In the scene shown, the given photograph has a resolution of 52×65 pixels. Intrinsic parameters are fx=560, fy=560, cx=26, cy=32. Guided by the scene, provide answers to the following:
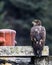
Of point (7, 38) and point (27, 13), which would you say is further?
point (27, 13)

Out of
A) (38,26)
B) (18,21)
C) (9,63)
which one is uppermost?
(18,21)

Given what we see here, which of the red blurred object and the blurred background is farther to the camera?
the blurred background

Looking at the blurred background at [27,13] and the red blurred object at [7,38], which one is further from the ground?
the blurred background at [27,13]

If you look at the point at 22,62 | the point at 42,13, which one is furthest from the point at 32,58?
the point at 42,13

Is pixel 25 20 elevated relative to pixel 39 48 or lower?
elevated

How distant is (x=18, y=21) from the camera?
3725 cm

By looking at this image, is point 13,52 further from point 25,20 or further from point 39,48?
point 25,20

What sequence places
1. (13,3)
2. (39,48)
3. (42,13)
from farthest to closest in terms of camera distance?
(13,3) → (42,13) → (39,48)

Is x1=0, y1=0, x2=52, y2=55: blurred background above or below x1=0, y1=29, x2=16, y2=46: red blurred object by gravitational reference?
above

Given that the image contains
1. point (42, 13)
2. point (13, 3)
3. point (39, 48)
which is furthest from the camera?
point (13, 3)

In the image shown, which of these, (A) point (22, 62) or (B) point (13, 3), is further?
(B) point (13, 3)

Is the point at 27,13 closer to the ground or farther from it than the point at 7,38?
farther from it

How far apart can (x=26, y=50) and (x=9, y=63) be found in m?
0.43

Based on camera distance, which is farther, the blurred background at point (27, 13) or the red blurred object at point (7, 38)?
the blurred background at point (27, 13)
